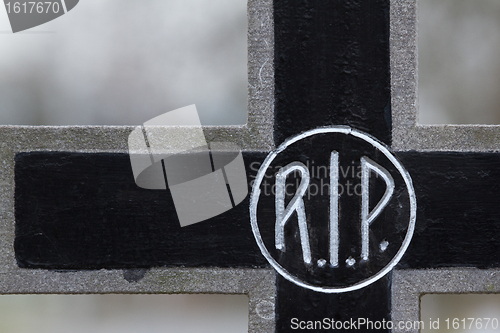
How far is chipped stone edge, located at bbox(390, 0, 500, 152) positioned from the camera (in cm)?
188

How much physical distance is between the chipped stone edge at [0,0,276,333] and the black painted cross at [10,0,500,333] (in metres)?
0.05

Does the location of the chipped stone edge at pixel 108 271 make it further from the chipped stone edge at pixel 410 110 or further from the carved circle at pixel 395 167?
the chipped stone edge at pixel 410 110

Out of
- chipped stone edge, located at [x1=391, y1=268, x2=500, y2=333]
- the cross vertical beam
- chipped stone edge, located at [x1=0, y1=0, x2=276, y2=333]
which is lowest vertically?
chipped stone edge, located at [x1=391, y1=268, x2=500, y2=333]

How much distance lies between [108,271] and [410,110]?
77.2 inches

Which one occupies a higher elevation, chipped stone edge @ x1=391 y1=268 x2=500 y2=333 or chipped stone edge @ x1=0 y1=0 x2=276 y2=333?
chipped stone edge @ x1=0 y1=0 x2=276 y2=333

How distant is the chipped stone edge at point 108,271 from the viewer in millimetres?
1913

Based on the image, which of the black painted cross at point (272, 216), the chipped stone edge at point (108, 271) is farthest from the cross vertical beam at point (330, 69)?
the chipped stone edge at point (108, 271)

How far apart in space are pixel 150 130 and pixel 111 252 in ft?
2.43

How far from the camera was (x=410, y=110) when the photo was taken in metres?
1.89

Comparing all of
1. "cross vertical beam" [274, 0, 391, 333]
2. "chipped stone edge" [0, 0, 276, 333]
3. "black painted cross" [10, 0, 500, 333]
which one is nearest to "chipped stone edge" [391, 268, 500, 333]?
"black painted cross" [10, 0, 500, 333]

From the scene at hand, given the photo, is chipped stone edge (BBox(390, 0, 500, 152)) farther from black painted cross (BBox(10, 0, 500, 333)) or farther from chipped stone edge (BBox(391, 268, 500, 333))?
chipped stone edge (BBox(391, 268, 500, 333))

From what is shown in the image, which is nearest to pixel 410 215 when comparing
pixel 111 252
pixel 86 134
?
pixel 111 252

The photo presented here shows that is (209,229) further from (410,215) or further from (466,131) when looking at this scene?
(466,131)

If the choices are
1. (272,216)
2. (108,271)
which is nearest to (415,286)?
(272,216)
